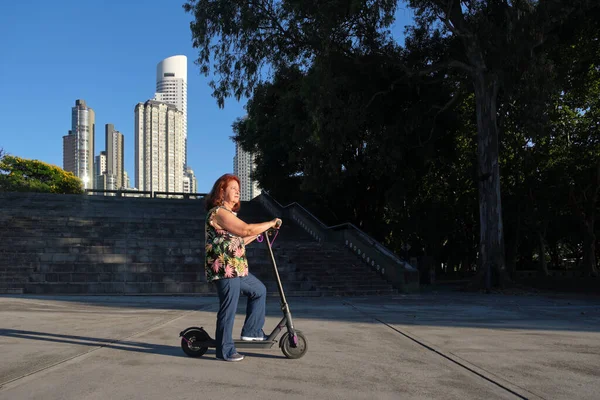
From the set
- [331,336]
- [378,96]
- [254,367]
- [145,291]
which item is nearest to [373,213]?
[378,96]

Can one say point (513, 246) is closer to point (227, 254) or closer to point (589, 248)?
point (589, 248)

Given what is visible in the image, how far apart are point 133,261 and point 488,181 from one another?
427 inches

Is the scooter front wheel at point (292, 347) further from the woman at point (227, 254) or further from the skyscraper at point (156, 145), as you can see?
the skyscraper at point (156, 145)

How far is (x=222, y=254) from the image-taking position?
198 inches

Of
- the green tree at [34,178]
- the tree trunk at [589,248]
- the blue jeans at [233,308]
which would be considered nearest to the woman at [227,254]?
the blue jeans at [233,308]

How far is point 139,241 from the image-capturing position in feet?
58.8

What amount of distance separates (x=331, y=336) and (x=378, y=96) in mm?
15093

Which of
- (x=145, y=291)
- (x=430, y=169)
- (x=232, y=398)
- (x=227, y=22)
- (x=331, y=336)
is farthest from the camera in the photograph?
(x=430, y=169)

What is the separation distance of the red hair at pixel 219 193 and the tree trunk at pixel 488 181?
13.2 metres

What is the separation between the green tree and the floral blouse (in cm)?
6814

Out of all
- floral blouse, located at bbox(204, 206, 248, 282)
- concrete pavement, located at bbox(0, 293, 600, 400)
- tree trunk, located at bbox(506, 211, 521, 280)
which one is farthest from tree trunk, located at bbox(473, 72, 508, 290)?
floral blouse, located at bbox(204, 206, 248, 282)

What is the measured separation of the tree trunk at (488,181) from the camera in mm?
16828

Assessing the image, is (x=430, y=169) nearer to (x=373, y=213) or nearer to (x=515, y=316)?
(x=373, y=213)

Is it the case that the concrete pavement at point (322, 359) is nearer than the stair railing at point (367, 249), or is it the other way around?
the concrete pavement at point (322, 359)
